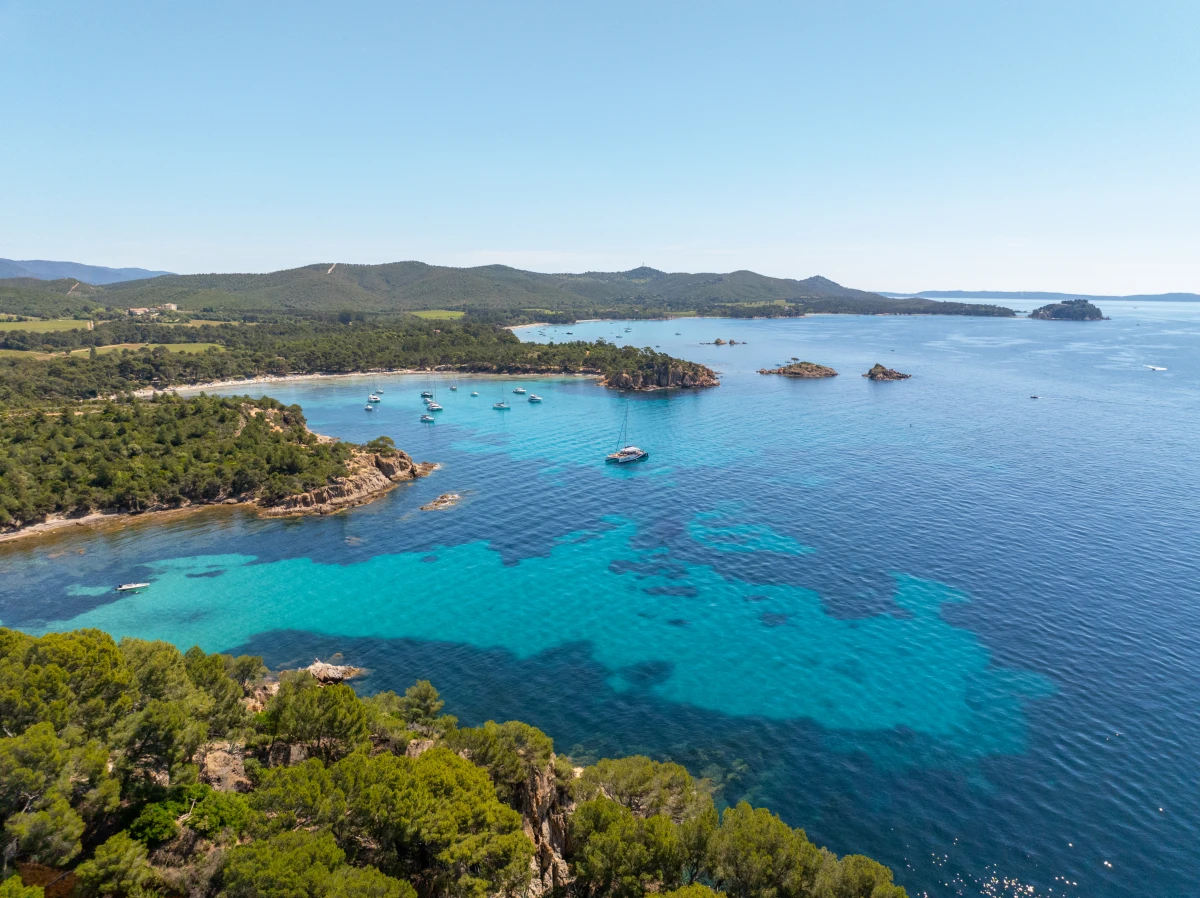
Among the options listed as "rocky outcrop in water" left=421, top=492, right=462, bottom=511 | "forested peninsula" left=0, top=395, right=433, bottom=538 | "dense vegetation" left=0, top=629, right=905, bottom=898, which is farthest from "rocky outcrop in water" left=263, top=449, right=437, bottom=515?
"dense vegetation" left=0, top=629, right=905, bottom=898

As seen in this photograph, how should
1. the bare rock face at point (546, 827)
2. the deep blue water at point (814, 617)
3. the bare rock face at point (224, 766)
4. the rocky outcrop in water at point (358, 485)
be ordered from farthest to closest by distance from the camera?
the rocky outcrop in water at point (358, 485), the deep blue water at point (814, 617), the bare rock face at point (224, 766), the bare rock face at point (546, 827)

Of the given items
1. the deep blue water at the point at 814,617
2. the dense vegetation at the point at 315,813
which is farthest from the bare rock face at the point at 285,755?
the deep blue water at the point at 814,617

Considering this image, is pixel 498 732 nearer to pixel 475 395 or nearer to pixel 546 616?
pixel 546 616

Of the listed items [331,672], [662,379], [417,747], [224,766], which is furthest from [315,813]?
[662,379]

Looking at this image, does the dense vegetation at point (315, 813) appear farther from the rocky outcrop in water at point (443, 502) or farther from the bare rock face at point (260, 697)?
the rocky outcrop in water at point (443, 502)

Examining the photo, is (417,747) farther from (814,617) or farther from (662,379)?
(662,379)
